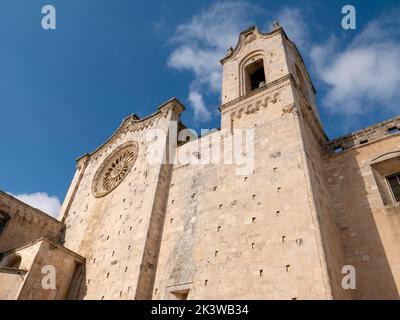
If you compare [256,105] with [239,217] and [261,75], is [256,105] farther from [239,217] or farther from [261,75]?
[239,217]

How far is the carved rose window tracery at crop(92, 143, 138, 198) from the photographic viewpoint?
59.6 ft

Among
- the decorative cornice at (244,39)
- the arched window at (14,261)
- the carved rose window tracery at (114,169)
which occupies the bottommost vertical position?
the arched window at (14,261)

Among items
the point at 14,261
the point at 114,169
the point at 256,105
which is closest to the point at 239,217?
the point at 256,105

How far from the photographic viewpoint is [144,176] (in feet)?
52.4

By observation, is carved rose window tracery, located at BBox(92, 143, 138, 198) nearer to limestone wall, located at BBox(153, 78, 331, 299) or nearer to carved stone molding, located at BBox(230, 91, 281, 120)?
limestone wall, located at BBox(153, 78, 331, 299)

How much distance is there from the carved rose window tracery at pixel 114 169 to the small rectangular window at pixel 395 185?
39.7 ft

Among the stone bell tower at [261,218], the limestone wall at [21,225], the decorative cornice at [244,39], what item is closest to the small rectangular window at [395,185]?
the stone bell tower at [261,218]

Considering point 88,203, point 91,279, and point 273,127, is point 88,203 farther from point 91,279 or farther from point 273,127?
point 273,127

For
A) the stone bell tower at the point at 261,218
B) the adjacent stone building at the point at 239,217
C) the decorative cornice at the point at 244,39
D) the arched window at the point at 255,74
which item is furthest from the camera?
the decorative cornice at the point at 244,39

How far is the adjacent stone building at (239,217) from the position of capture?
389 inches

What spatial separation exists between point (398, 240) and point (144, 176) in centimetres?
1068

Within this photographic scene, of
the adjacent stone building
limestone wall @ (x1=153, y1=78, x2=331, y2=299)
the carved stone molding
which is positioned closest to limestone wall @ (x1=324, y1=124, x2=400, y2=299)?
the adjacent stone building

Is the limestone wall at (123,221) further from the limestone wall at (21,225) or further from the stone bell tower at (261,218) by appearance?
the limestone wall at (21,225)
